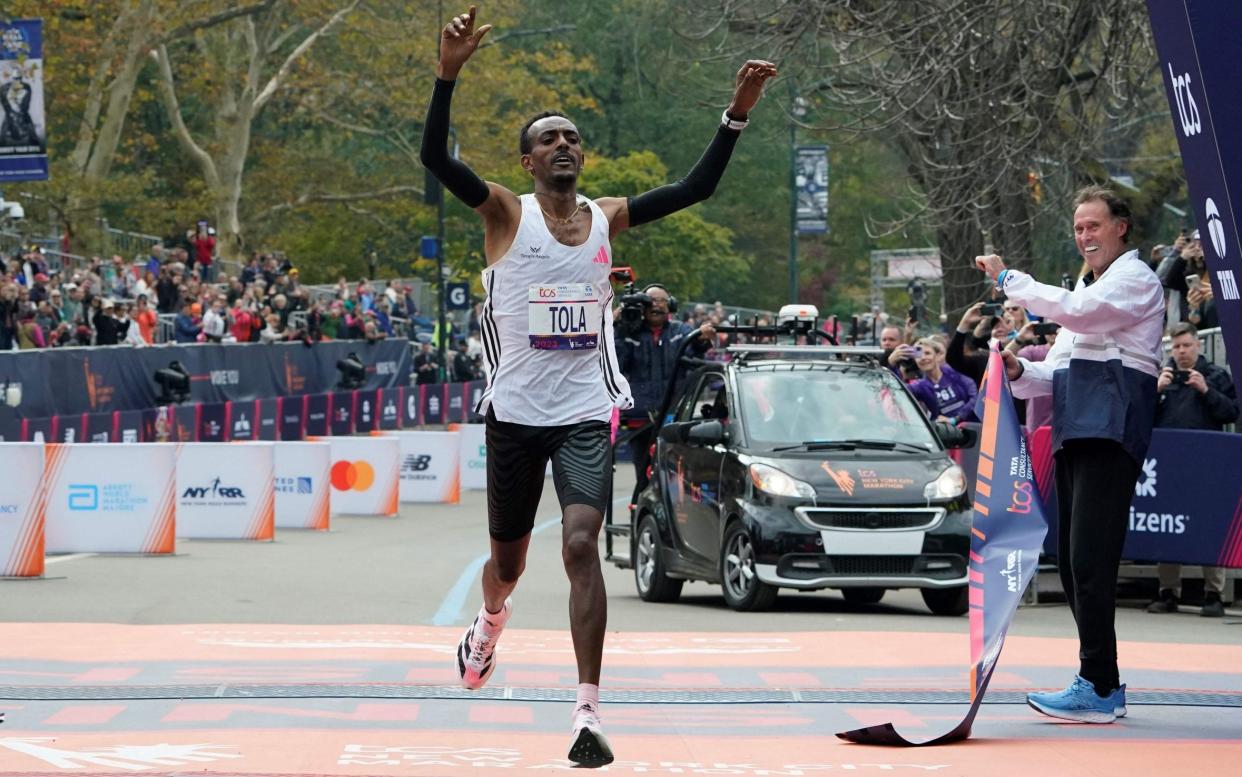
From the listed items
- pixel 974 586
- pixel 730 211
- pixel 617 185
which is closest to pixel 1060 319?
pixel 974 586

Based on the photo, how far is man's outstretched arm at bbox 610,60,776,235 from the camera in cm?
760

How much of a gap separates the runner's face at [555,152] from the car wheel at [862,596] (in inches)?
332

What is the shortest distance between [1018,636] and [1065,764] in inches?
208

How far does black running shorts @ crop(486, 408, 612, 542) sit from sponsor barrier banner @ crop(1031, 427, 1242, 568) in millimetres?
7156

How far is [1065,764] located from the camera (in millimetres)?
7078

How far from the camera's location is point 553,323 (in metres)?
7.34

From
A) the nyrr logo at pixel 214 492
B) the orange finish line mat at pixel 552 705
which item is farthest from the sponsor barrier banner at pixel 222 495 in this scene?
the orange finish line mat at pixel 552 705

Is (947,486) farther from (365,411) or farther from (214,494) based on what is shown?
(365,411)

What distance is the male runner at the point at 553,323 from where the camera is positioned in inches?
282

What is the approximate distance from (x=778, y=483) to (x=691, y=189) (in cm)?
677

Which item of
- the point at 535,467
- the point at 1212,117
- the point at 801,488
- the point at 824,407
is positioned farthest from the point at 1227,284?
the point at 824,407

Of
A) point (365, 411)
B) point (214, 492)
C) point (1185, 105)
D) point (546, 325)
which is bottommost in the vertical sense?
point (365, 411)

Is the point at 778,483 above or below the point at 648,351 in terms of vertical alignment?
below

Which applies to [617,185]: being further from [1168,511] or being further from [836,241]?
[1168,511]
